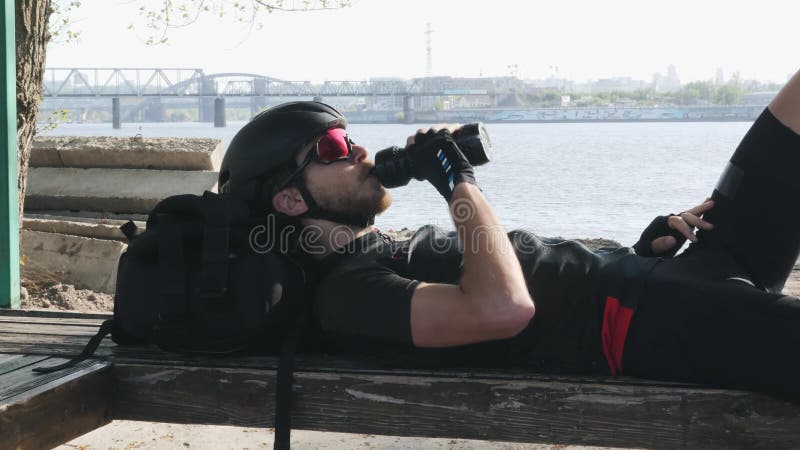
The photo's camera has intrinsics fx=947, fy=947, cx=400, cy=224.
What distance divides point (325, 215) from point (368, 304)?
61 cm

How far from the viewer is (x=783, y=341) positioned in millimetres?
2973

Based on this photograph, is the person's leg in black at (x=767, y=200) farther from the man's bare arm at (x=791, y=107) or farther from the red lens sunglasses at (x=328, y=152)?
the red lens sunglasses at (x=328, y=152)

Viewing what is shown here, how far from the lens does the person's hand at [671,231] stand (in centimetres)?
364

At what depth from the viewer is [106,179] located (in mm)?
9930

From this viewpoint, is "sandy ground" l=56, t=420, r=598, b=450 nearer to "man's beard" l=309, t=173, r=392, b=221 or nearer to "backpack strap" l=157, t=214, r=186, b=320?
"man's beard" l=309, t=173, r=392, b=221

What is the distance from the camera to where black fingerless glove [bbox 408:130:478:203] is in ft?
10.8

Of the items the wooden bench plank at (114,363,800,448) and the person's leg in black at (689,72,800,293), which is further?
the person's leg in black at (689,72,800,293)

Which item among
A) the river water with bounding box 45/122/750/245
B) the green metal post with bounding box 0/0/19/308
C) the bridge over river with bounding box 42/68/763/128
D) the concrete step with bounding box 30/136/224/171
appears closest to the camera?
the green metal post with bounding box 0/0/19/308

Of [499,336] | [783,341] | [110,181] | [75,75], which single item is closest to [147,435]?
[499,336]

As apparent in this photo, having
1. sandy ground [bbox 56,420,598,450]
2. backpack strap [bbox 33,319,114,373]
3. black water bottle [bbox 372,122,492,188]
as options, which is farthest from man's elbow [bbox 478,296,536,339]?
sandy ground [bbox 56,420,598,450]

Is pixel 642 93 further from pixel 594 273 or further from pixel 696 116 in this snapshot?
pixel 594 273

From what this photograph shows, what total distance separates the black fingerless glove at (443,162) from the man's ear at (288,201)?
585 mm

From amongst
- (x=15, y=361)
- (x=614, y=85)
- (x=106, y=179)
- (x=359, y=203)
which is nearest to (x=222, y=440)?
Answer: (x=15, y=361)

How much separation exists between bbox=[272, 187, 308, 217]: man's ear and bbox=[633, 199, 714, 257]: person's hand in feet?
4.48
